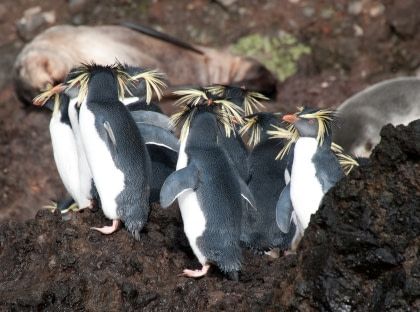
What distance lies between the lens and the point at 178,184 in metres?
4.56

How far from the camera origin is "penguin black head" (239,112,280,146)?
6.02 meters

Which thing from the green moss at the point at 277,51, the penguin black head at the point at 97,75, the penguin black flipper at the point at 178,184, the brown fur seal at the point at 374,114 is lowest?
the green moss at the point at 277,51

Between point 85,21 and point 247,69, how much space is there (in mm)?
2529

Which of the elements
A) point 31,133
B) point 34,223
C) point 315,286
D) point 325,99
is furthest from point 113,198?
point 325,99

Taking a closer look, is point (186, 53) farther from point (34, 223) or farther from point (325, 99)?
point (34, 223)

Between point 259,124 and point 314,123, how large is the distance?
3.39ft

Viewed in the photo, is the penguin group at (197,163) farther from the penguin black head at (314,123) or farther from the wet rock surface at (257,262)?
the wet rock surface at (257,262)

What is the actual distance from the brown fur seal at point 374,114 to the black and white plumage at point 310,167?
2803 millimetres

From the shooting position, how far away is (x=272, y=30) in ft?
34.8

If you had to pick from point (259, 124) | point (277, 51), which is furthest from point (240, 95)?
point (277, 51)

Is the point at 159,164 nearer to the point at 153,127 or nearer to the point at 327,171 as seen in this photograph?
the point at 153,127

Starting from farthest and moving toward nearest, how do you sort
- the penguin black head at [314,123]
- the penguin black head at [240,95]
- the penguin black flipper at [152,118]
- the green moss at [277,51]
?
the green moss at [277,51], the penguin black head at [240,95], the penguin black flipper at [152,118], the penguin black head at [314,123]

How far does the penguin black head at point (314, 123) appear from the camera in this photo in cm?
504

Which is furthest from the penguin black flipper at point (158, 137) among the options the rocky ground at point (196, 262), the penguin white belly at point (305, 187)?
the penguin white belly at point (305, 187)
